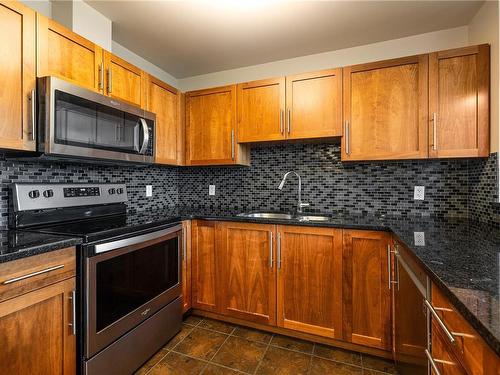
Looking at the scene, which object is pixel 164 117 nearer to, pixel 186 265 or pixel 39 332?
pixel 186 265

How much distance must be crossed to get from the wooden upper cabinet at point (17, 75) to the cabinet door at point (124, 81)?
1.51 ft

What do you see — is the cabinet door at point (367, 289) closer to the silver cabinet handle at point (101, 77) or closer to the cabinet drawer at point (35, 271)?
the cabinet drawer at point (35, 271)

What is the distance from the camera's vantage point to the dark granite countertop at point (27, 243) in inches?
40.4

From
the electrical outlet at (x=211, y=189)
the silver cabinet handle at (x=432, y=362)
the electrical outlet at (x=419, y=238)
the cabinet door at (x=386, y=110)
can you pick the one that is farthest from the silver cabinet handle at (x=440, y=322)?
the electrical outlet at (x=211, y=189)

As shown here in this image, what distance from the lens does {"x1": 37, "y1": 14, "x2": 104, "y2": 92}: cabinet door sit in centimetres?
142

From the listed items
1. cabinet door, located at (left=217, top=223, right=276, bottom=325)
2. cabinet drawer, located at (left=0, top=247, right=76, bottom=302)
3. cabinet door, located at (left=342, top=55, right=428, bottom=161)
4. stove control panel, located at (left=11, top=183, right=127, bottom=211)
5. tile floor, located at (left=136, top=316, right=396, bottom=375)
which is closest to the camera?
cabinet drawer, located at (left=0, top=247, right=76, bottom=302)

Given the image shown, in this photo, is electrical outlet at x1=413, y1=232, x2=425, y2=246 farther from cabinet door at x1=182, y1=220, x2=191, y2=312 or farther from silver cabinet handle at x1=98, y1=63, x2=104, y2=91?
silver cabinet handle at x1=98, y1=63, x2=104, y2=91

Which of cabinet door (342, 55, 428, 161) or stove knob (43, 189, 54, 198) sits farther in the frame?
cabinet door (342, 55, 428, 161)

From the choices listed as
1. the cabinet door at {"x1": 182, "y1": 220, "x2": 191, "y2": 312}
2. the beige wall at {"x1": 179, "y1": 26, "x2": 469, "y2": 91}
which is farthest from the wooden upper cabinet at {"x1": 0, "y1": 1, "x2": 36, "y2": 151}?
the beige wall at {"x1": 179, "y1": 26, "x2": 469, "y2": 91}

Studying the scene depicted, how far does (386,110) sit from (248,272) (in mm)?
1583

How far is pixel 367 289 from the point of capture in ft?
5.67

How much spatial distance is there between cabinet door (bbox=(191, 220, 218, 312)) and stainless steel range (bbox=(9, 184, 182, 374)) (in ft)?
0.61

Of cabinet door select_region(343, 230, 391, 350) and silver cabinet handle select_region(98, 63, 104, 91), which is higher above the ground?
silver cabinet handle select_region(98, 63, 104, 91)

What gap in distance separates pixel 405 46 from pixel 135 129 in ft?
7.34
